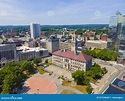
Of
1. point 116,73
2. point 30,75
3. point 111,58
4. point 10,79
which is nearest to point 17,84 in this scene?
point 10,79

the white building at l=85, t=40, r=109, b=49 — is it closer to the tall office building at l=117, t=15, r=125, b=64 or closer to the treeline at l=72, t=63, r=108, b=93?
the tall office building at l=117, t=15, r=125, b=64

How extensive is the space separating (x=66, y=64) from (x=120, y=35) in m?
17.4

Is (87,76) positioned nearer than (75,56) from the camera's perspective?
Yes

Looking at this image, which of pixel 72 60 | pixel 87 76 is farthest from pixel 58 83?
pixel 72 60

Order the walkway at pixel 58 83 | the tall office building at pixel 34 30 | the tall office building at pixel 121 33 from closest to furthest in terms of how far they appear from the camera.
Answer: the walkway at pixel 58 83
the tall office building at pixel 121 33
the tall office building at pixel 34 30

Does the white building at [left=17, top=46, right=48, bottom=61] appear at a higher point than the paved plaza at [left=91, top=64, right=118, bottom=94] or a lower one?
higher

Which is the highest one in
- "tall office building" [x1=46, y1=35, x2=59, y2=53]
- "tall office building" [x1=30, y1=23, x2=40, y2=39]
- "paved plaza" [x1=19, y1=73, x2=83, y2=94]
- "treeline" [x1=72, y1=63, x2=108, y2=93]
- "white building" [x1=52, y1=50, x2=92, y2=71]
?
"tall office building" [x1=30, y1=23, x2=40, y2=39]

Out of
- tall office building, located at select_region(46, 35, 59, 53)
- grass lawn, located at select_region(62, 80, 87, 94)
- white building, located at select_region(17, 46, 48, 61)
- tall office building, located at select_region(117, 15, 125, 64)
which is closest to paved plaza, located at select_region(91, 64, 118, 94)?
grass lawn, located at select_region(62, 80, 87, 94)

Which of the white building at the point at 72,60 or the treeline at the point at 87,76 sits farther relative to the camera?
the white building at the point at 72,60

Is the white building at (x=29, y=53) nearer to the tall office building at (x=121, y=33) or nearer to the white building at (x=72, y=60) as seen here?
the white building at (x=72, y=60)

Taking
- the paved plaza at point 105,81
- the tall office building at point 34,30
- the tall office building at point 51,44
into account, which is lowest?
the paved plaza at point 105,81

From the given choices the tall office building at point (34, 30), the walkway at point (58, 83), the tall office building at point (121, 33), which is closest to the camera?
the walkway at point (58, 83)

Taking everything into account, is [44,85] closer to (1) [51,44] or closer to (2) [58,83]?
(2) [58,83]

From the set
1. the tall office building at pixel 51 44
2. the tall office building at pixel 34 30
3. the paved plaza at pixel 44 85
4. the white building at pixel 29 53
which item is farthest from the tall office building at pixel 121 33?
the tall office building at pixel 34 30
